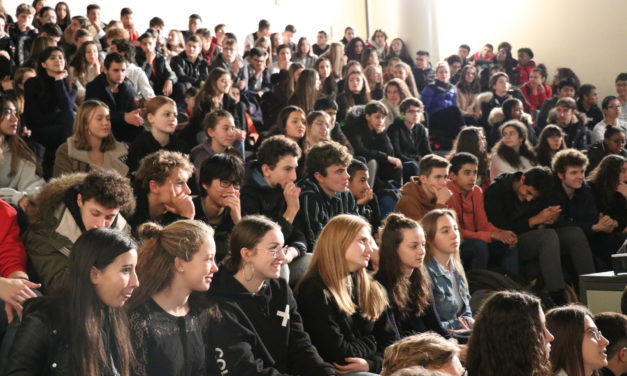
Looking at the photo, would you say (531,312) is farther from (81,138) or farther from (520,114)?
(520,114)

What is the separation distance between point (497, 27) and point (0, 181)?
1120 cm

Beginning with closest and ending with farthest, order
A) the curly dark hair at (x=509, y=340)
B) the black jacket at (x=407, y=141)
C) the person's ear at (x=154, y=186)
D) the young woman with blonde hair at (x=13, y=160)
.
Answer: the curly dark hair at (x=509, y=340) < the person's ear at (x=154, y=186) < the young woman with blonde hair at (x=13, y=160) < the black jacket at (x=407, y=141)

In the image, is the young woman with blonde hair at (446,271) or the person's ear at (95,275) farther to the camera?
the young woman with blonde hair at (446,271)

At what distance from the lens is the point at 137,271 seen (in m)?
3.33

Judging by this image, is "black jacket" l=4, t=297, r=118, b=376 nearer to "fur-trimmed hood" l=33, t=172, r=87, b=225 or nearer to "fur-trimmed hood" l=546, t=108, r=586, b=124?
"fur-trimmed hood" l=33, t=172, r=87, b=225

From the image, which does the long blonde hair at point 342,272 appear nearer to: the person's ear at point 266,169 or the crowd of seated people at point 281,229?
the crowd of seated people at point 281,229

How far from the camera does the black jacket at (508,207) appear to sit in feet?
21.0

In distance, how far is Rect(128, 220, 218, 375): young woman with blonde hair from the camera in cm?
317

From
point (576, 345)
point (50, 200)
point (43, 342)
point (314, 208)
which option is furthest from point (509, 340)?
point (314, 208)

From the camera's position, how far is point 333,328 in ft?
12.8

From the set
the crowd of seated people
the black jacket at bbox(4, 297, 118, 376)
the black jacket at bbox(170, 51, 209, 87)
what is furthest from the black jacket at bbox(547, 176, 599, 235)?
the black jacket at bbox(4, 297, 118, 376)

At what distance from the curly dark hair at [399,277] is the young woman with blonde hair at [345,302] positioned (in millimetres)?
194

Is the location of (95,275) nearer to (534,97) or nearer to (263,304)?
(263,304)

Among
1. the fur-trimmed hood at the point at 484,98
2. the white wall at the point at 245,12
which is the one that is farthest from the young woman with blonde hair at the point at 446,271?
the white wall at the point at 245,12
